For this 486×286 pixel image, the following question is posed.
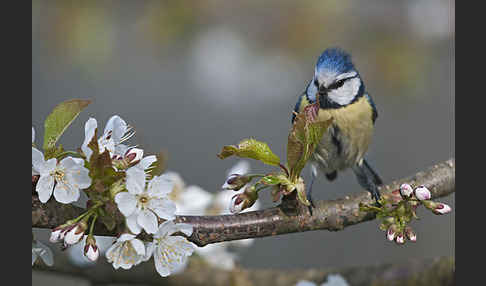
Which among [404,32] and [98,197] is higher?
[404,32]

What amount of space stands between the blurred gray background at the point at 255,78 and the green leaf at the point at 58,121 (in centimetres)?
8

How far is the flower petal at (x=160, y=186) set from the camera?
0.54 m

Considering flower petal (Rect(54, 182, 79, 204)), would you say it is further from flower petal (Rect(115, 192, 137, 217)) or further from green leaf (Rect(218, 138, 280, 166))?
green leaf (Rect(218, 138, 280, 166))

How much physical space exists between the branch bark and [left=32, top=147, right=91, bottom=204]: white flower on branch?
0.04m

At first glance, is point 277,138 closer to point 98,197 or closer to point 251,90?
point 251,90

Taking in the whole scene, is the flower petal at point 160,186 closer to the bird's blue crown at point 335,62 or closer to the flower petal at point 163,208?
the flower petal at point 163,208

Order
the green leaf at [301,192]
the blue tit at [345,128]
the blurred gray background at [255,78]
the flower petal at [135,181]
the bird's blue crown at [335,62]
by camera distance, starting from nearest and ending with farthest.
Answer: the flower petal at [135,181]
the green leaf at [301,192]
the bird's blue crown at [335,62]
the blue tit at [345,128]
the blurred gray background at [255,78]

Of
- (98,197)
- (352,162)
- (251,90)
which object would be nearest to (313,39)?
(352,162)

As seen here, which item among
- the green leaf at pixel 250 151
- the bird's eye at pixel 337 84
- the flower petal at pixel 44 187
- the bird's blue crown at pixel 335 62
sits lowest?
the flower petal at pixel 44 187

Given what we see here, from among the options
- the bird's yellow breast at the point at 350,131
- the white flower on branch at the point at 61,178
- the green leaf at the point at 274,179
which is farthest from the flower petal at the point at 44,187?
the bird's yellow breast at the point at 350,131

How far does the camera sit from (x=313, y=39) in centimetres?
181

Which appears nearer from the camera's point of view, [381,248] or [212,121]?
[381,248]

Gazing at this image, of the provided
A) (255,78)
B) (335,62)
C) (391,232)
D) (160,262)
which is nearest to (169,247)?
(160,262)

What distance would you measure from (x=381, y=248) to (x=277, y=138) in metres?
0.78
